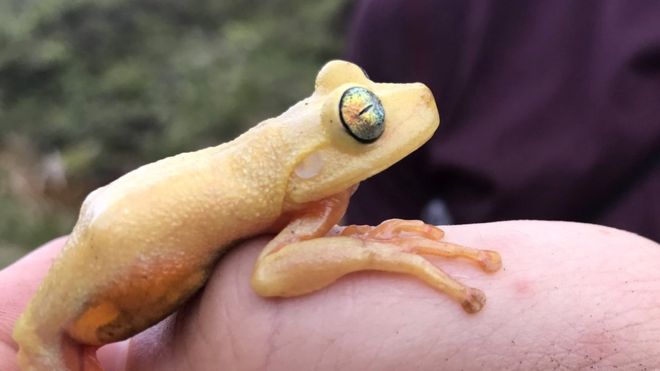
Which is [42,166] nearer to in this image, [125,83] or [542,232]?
[125,83]

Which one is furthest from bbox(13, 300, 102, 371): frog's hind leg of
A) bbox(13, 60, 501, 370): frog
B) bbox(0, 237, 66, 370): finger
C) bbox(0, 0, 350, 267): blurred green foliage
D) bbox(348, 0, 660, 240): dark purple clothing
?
bbox(0, 0, 350, 267): blurred green foliage

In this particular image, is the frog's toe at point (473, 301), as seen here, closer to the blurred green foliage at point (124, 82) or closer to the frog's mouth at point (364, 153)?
the frog's mouth at point (364, 153)

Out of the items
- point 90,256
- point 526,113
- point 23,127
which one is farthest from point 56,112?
point 90,256

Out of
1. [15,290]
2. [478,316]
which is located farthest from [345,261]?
[15,290]

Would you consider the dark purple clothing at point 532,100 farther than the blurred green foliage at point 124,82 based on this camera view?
No

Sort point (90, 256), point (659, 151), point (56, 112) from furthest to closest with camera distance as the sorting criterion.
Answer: point (56, 112) < point (659, 151) < point (90, 256)

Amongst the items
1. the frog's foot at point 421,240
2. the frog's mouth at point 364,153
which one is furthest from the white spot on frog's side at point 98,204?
the frog's foot at point 421,240
